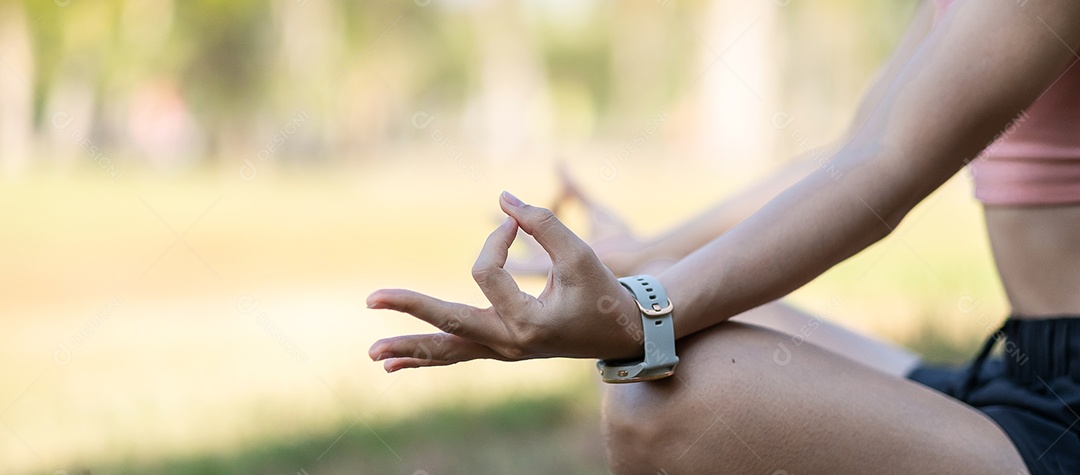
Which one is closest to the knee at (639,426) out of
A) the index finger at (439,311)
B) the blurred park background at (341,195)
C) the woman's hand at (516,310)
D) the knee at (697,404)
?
the knee at (697,404)

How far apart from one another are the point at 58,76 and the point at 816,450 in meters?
25.7

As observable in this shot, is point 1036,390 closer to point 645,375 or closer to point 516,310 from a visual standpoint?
point 645,375

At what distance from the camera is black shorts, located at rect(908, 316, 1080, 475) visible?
1187mm

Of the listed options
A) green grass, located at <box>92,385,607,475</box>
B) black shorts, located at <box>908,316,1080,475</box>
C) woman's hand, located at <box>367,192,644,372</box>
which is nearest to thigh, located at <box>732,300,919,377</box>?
black shorts, located at <box>908,316,1080,475</box>

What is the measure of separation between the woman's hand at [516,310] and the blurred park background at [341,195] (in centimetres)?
119

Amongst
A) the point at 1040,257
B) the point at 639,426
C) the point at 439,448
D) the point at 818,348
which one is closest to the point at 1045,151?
the point at 1040,257

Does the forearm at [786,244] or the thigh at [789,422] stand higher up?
the forearm at [786,244]

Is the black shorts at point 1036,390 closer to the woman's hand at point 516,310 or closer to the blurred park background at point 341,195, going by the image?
the woman's hand at point 516,310

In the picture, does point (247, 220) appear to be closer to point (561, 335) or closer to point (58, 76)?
point (561, 335)

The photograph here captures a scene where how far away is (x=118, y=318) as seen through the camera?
5664 millimetres

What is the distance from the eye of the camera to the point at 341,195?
16656mm

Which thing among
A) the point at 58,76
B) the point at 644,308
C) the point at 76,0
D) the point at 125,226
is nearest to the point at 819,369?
the point at 644,308

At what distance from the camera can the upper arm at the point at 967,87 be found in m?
1.14

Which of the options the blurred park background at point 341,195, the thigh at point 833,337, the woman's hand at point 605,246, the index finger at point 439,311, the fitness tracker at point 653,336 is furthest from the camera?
the blurred park background at point 341,195
